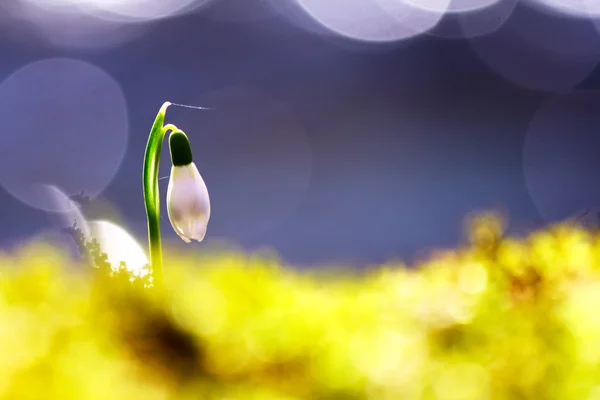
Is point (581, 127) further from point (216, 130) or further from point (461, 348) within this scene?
point (461, 348)

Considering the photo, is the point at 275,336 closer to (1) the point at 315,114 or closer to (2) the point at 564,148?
(1) the point at 315,114

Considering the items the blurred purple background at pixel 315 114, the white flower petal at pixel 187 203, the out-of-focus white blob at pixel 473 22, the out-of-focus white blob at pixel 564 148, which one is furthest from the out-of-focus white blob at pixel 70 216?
the out-of-focus white blob at pixel 564 148

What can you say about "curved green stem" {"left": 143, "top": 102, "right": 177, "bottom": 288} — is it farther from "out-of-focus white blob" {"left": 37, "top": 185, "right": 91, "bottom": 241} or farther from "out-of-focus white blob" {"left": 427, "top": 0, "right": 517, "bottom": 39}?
"out-of-focus white blob" {"left": 427, "top": 0, "right": 517, "bottom": 39}

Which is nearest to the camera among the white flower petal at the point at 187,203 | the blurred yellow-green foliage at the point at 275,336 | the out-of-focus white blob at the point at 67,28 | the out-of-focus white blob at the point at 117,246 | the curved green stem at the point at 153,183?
the blurred yellow-green foliage at the point at 275,336

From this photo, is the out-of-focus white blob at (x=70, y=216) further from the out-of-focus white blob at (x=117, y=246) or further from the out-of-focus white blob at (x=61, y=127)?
the out-of-focus white blob at (x=61, y=127)

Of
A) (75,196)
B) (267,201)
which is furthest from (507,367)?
(267,201)

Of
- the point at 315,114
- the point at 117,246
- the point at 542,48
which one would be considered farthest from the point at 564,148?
the point at 117,246
